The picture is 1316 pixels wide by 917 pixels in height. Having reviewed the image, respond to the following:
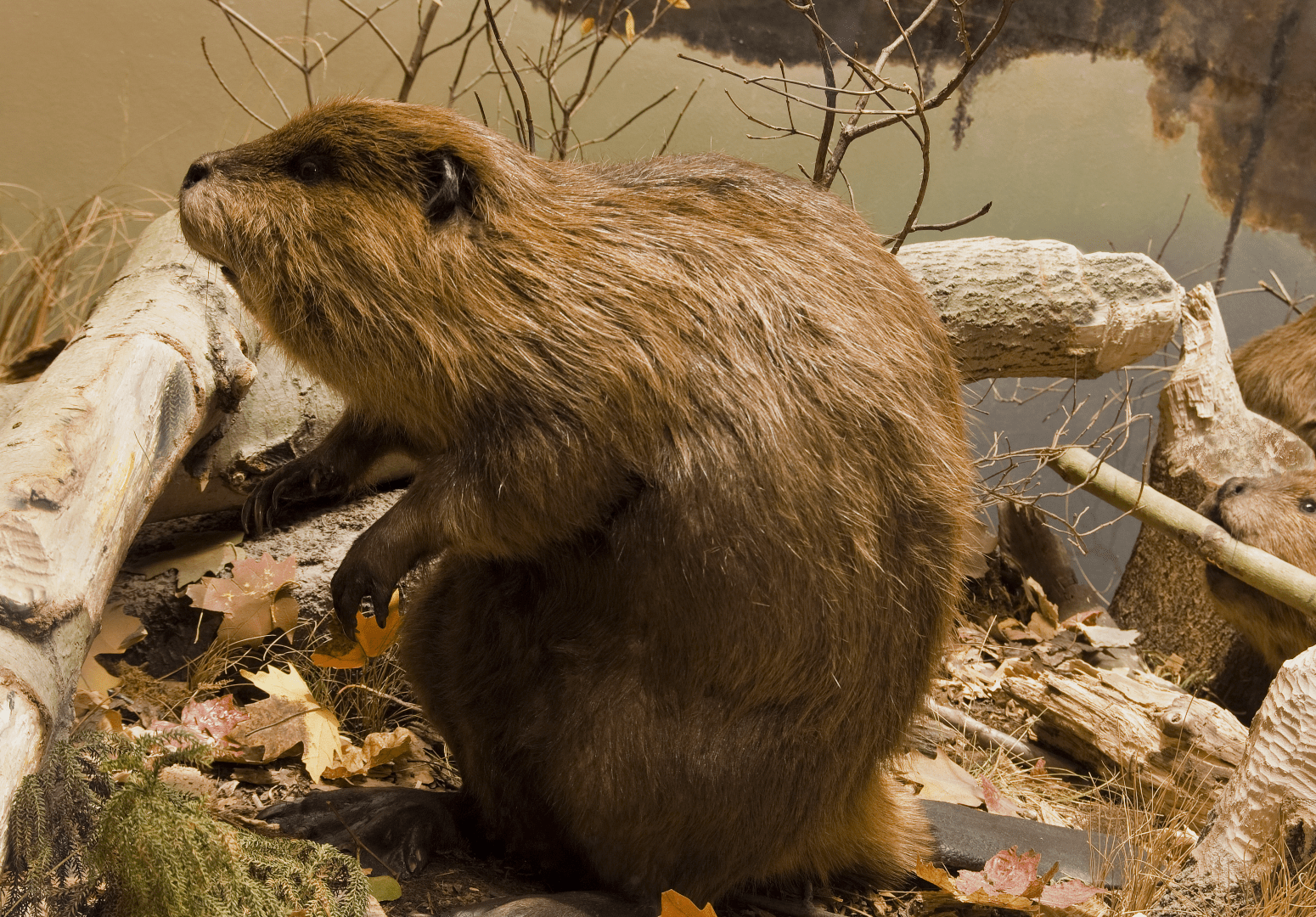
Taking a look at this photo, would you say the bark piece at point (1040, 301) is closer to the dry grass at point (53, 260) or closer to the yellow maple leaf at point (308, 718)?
the yellow maple leaf at point (308, 718)

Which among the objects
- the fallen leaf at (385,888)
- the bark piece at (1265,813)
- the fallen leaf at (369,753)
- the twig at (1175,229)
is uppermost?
the twig at (1175,229)

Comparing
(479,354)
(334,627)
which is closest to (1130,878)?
(479,354)

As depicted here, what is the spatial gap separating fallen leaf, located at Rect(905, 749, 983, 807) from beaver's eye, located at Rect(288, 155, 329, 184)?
1.88m

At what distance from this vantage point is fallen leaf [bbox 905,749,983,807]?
2.66 m

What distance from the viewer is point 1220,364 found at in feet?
13.0

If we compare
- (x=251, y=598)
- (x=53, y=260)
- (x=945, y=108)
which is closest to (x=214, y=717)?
(x=251, y=598)

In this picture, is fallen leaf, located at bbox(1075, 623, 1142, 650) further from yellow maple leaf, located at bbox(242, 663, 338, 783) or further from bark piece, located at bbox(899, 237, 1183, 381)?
yellow maple leaf, located at bbox(242, 663, 338, 783)

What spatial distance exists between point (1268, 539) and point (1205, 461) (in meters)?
0.59

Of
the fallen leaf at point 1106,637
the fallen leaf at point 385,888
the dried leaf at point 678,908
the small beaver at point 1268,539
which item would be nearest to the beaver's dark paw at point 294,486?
the fallen leaf at point 385,888

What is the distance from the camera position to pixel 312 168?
5.75 feet

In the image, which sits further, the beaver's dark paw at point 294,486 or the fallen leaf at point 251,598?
the fallen leaf at point 251,598

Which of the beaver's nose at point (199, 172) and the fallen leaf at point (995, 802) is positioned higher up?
the beaver's nose at point (199, 172)

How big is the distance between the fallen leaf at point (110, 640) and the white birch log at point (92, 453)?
18.3 inches

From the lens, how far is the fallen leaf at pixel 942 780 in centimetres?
266
